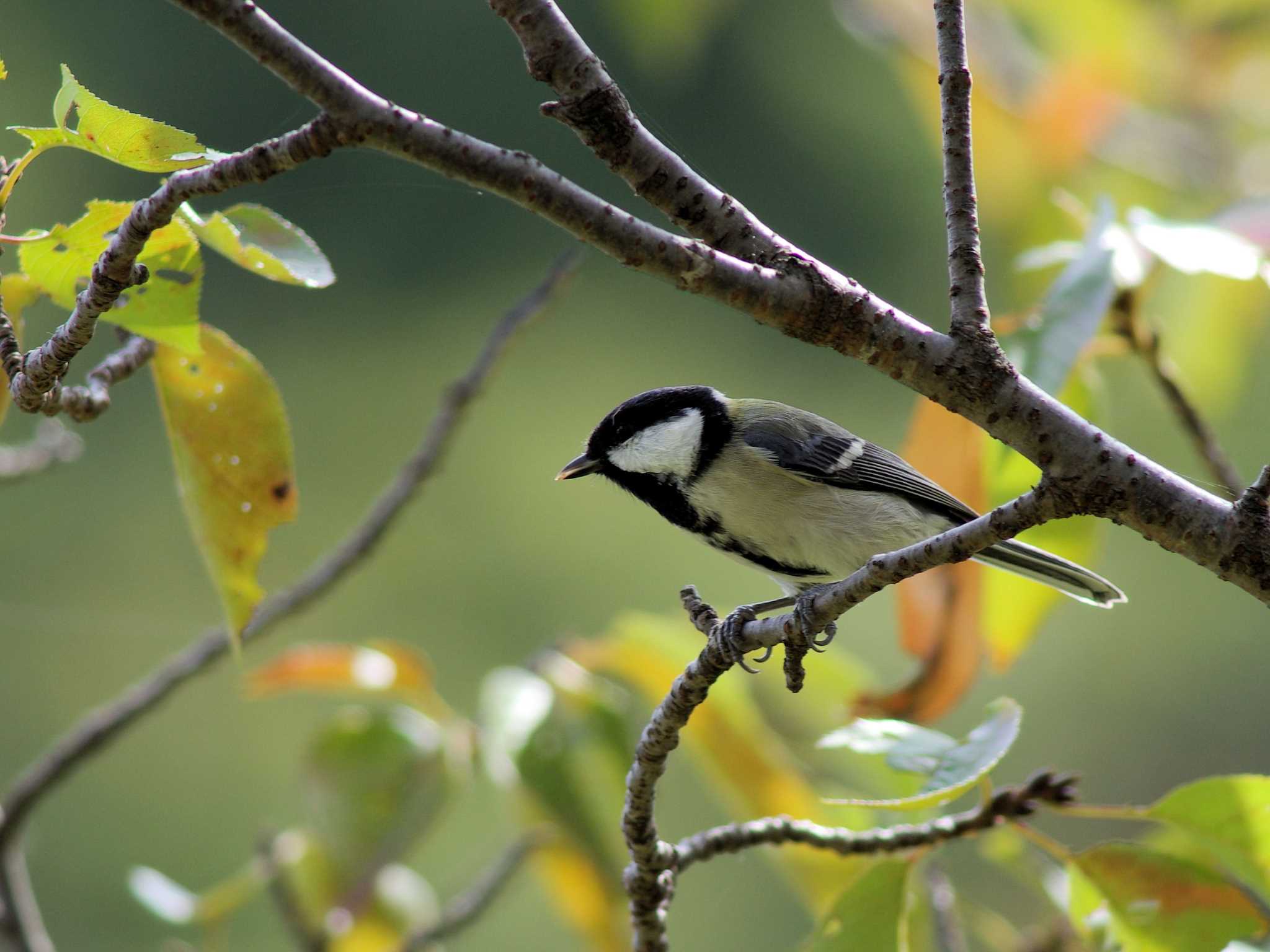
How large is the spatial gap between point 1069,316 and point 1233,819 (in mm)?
419

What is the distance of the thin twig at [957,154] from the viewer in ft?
2.33

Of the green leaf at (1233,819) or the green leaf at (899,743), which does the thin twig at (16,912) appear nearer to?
the green leaf at (899,743)

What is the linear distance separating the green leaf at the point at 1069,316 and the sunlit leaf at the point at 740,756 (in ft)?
1.51

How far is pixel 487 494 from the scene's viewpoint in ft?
10.6

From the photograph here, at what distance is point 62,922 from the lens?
2812 mm

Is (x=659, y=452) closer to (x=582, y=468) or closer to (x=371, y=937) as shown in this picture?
(x=582, y=468)

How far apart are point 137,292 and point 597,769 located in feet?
2.34

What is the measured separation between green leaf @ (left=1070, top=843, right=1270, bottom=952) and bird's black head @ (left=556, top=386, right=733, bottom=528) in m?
0.58

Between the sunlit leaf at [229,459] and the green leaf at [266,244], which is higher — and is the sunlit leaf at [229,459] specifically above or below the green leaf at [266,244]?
below

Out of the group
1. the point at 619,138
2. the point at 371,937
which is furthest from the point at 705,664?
the point at 371,937

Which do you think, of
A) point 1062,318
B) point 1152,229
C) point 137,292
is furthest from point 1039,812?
point 137,292

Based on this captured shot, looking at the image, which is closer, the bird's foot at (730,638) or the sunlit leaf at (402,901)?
the bird's foot at (730,638)

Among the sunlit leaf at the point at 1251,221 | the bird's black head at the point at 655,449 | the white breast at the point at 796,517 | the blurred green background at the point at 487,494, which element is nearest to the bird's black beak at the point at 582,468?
the bird's black head at the point at 655,449

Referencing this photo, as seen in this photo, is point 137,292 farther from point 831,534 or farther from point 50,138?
point 831,534
